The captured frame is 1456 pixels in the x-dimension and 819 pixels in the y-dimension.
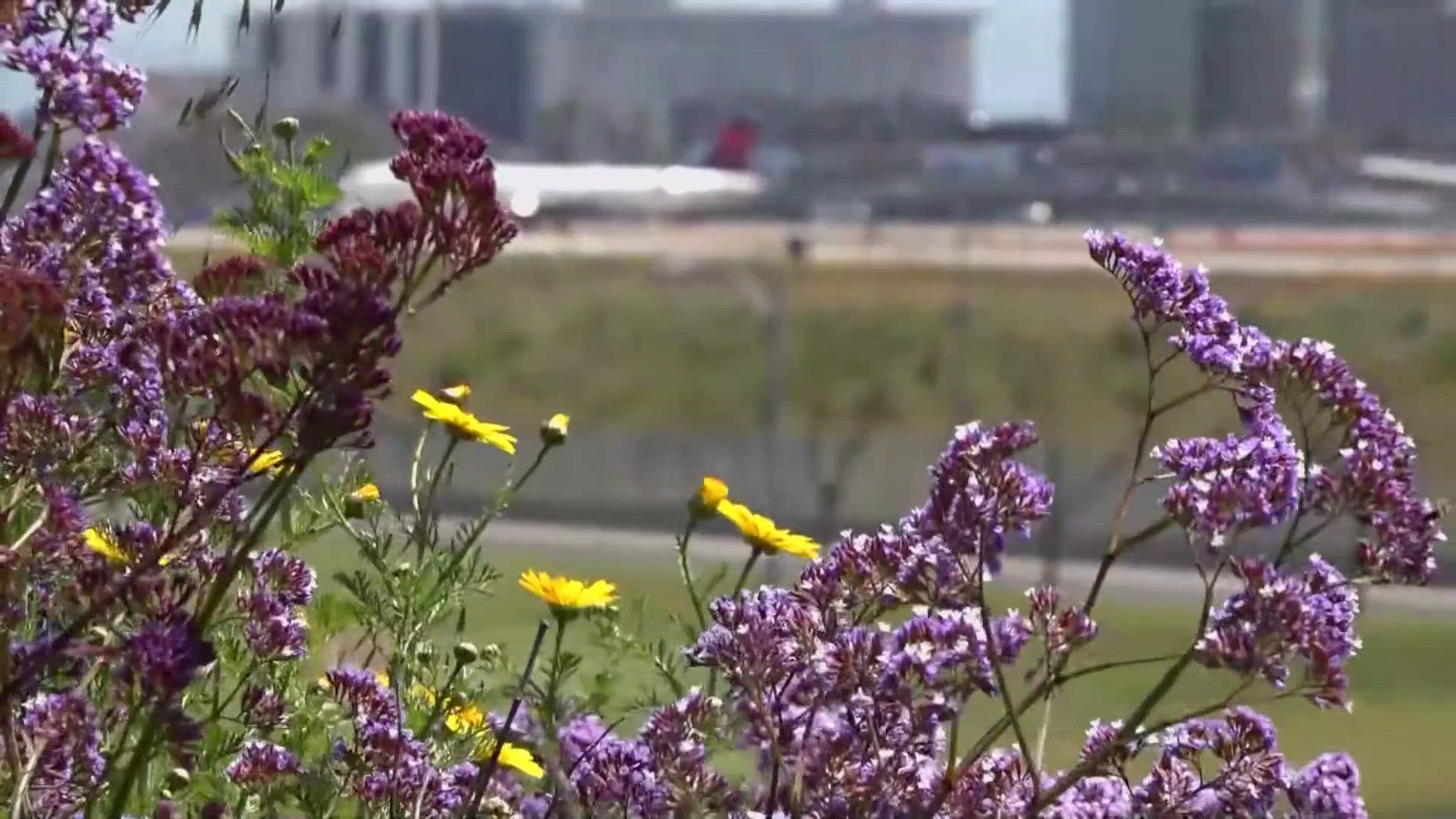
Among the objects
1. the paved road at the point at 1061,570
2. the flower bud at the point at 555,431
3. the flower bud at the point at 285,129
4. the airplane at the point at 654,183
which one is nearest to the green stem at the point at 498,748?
the flower bud at the point at 555,431

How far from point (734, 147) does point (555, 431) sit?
199ft

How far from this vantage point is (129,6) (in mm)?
1958

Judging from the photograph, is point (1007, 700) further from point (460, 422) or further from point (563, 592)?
point (460, 422)

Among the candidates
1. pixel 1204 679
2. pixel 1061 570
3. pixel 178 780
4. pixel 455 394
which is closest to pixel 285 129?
pixel 455 394

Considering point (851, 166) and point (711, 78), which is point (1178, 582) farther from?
point (711, 78)

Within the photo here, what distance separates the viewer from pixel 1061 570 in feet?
49.9

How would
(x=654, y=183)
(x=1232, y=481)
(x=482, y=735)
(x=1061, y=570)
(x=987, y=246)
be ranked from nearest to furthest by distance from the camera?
1. (x=1232, y=481)
2. (x=482, y=735)
3. (x=1061, y=570)
4. (x=987, y=246)
5. (x=654, y=183)

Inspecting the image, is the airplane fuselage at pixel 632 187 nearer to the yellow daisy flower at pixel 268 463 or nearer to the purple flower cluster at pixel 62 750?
the yellow daisy flower at pixel 268 463

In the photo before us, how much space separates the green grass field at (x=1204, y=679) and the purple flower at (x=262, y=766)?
544 mm

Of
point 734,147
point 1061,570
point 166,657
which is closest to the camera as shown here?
point 166,657

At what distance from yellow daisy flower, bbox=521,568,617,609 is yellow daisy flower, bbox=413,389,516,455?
0.16 meters

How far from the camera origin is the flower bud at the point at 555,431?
240 cm

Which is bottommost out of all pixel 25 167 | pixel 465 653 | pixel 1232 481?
pixel 465 653

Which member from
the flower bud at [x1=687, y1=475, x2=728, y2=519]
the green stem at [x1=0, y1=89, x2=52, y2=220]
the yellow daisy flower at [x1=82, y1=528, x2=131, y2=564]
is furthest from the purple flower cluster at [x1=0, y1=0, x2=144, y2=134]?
the flower bud at [x1=687, y1=475, x2=728, y2=519]
